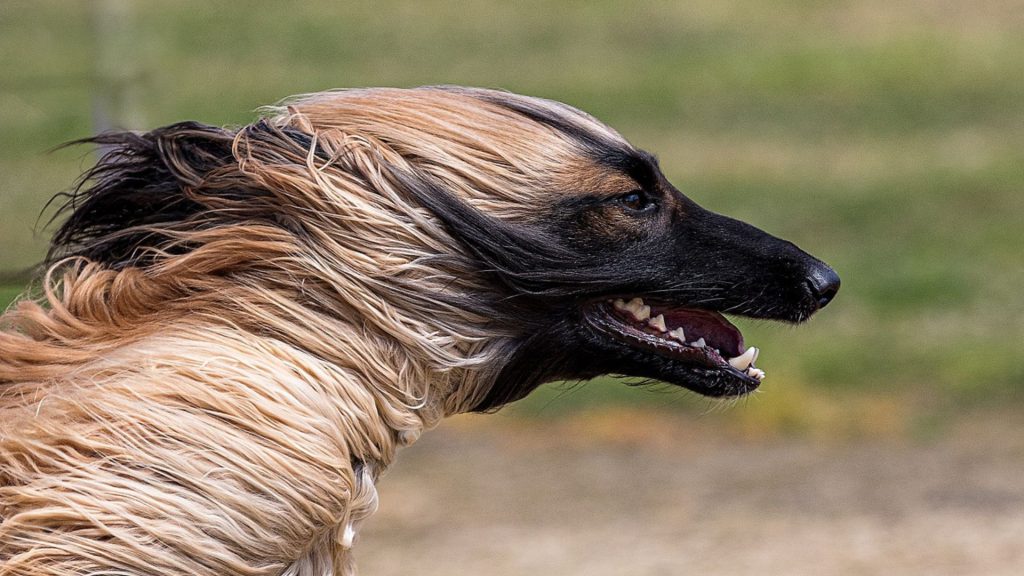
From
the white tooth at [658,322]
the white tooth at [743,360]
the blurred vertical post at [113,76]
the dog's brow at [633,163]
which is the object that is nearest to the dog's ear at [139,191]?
the dog's brow at [633,163]

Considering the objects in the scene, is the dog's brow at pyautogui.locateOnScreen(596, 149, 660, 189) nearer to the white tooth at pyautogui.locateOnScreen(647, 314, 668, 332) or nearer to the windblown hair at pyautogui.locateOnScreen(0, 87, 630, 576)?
the windblown hair at pyautogui.locateOnScreen(0, 87, 630, 576)

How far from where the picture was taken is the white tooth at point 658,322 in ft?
8.90

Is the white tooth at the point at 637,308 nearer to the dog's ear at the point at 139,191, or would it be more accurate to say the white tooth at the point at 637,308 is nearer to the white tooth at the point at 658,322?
the white tooth at the point at 658,322

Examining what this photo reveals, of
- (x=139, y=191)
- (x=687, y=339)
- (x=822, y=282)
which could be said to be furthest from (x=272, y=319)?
(x=822, y=282)

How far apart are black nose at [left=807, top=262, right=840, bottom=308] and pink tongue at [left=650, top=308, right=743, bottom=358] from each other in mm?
171

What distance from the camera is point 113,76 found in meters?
5.80

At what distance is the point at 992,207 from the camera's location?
11.3 m

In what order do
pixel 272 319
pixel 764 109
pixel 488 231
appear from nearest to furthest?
pixel 272 319 < pixel 488 231 < pixel 764 109

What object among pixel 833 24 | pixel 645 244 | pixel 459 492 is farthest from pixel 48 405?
pixel 833 24

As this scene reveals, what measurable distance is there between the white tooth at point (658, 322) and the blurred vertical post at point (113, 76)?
11.0 feet

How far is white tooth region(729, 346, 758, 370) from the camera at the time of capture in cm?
275

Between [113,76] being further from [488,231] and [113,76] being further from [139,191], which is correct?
[488,231]

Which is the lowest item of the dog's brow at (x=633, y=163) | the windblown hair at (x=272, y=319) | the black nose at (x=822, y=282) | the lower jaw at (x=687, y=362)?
the windblown hair at (x=272, y=319)

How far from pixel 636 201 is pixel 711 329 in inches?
12.8
